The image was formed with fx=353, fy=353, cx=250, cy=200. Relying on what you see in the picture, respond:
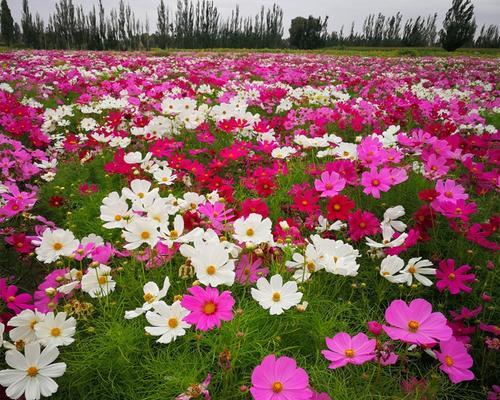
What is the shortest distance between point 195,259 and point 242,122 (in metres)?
A: 2.17

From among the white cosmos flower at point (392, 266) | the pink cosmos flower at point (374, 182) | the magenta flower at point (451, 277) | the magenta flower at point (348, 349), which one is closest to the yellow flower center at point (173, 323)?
the magenta flower at point (348, 349)

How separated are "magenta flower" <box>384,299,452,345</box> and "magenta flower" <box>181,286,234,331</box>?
0.47 meters

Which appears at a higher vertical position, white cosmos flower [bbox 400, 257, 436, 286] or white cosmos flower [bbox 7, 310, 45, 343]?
white cosmos flower [bbox 400, 257, 436, 286]

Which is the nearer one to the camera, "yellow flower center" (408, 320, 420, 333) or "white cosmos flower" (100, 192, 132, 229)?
"yellow flower center" (408, 320, 420, 333)

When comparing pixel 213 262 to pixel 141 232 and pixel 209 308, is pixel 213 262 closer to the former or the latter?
pixel 209 308

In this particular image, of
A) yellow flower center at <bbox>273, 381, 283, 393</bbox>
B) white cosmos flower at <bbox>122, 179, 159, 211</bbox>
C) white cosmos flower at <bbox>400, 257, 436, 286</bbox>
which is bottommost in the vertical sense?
yellow flower center at <bbox>273, 381, 283, 393</bbox>

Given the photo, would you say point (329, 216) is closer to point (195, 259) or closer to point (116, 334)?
point (195, 259)

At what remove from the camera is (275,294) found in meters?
1.27

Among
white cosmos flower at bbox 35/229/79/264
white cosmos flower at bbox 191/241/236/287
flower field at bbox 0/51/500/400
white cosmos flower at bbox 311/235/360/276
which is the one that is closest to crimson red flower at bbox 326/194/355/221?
flower field at bbox 0/51/500/400

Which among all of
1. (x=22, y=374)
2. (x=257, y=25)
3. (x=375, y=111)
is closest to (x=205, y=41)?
(x=257, y=25)

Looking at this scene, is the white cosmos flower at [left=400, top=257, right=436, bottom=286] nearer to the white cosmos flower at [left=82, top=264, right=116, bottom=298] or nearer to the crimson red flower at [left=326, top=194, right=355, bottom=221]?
the crimson red flower at [left=326, top=194, right=355, bottom=221]

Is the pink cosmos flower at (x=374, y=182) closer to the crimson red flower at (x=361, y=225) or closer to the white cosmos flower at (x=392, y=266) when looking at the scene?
the crimson red flower at (x=361, y=225)

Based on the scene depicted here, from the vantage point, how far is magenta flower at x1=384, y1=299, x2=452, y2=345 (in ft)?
3.25

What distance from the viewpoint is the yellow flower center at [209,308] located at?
1109 mm
